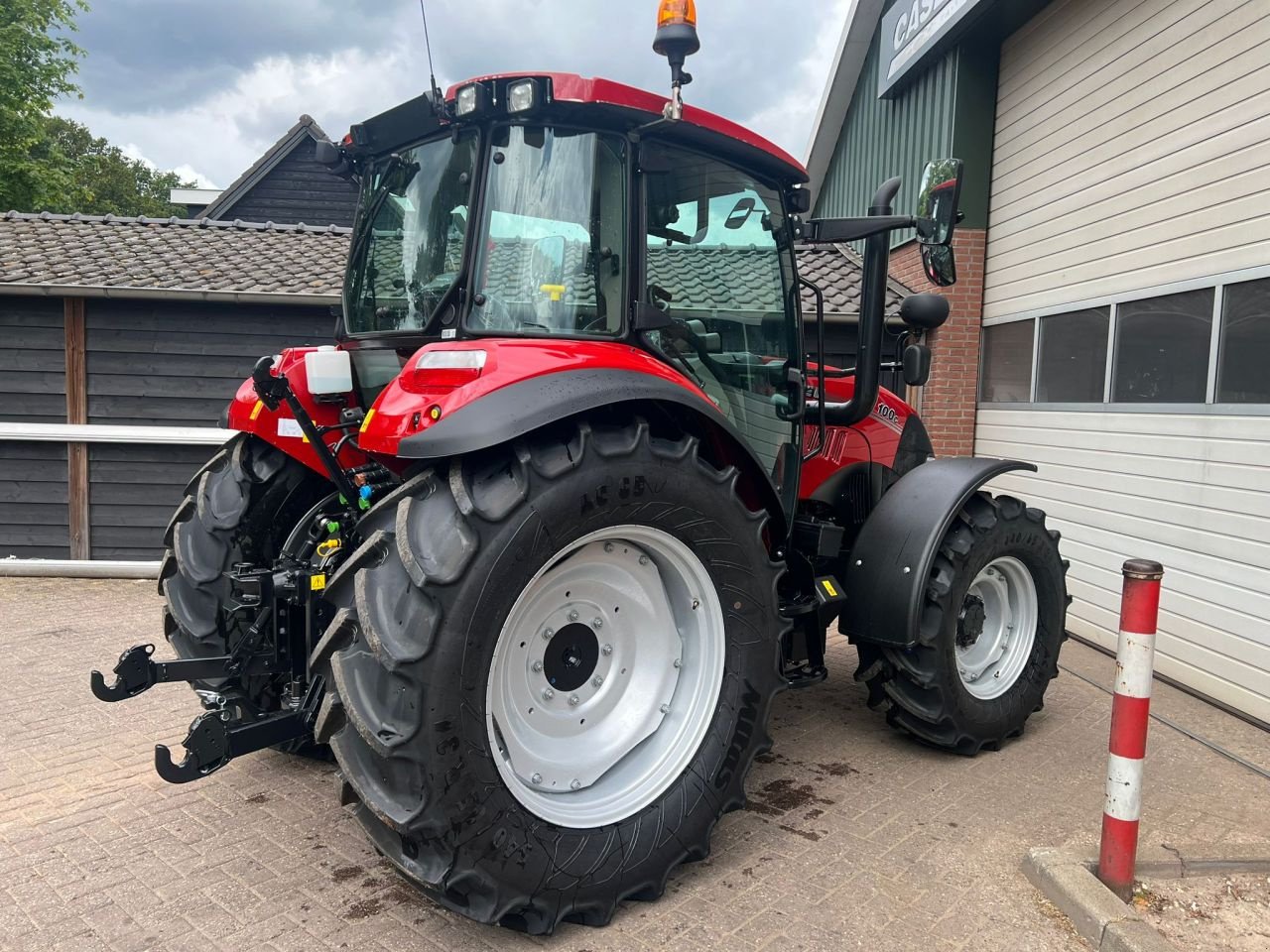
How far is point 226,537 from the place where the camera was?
328cm

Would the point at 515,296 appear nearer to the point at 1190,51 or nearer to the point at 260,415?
the point at 260,415

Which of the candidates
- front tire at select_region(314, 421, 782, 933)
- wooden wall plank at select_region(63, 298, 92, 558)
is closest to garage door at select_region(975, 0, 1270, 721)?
front tire at select_region(314, 421, 782, 933)

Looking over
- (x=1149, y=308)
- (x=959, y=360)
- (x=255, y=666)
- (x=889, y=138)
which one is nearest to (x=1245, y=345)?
(x=1149, y=308)

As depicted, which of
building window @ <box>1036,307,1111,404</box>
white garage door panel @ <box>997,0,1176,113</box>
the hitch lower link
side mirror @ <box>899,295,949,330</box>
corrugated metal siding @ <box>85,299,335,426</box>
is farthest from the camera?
corrugated metal siding @ <box>85,299,335,426</box>

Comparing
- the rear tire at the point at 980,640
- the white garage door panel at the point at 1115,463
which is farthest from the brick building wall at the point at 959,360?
the rear tire at the point at 980,640

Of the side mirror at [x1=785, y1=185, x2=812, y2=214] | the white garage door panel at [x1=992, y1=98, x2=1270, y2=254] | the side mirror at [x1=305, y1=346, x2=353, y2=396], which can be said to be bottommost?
the side mirror at [x1=305, y1=346, x2=353, y2=396]

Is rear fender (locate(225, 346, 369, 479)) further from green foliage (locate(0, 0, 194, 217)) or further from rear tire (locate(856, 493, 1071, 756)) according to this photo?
green foliage (locate(0, 0, 194, 217))

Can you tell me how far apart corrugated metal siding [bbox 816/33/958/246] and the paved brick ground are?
5.49m

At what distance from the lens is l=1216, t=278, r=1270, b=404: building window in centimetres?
434

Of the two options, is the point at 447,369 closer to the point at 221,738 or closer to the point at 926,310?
the point at 221,738

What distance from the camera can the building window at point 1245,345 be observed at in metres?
4.34

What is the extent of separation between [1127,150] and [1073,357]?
1.33 meters

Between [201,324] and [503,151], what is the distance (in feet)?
19.3

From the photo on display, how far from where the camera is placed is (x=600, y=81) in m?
2.61
